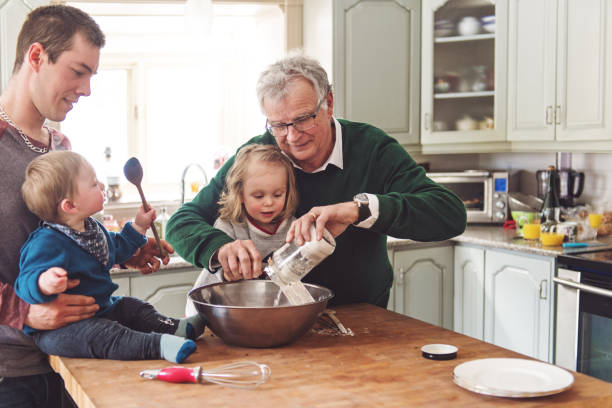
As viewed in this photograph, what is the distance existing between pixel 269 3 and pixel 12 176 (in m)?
2.38

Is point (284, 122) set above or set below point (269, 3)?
below

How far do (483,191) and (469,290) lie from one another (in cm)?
59

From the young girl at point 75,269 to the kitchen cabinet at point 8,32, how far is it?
1.57 metres

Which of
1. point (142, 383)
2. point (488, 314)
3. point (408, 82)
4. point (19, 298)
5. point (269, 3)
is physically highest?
point (269, 3)

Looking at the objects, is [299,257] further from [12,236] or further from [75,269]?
[12,236]

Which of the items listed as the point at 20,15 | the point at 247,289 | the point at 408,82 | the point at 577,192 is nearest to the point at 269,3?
the point at 408,82

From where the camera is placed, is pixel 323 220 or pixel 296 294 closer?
pixel 323 220

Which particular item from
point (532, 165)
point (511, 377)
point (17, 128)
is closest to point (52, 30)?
point (17, 128)

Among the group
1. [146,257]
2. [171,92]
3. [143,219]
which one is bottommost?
[146,257]

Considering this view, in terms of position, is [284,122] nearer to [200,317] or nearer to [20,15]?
[200,317]

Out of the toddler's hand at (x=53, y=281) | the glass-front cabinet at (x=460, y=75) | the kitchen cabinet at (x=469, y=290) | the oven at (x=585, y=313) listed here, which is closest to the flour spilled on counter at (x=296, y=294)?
the toddler's hand at (x=53, y=281)

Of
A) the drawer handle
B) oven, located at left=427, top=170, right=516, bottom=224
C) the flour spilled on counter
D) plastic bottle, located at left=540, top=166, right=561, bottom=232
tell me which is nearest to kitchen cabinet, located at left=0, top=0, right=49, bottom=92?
Answer: the flour spilled on counter

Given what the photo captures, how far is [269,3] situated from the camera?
3570 mm

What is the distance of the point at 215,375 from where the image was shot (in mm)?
1281
